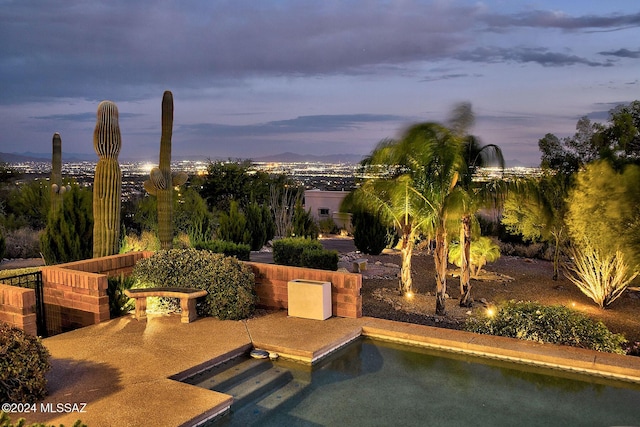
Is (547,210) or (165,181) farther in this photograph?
(547,210)

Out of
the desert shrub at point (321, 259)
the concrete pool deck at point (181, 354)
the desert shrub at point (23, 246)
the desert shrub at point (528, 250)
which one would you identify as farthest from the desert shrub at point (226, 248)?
the desert shrub at point (528, 250)

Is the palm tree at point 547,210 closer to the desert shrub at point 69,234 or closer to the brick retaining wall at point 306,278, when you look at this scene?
the brick retaining wall at point 306,278

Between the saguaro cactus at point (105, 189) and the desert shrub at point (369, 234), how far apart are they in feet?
29.9

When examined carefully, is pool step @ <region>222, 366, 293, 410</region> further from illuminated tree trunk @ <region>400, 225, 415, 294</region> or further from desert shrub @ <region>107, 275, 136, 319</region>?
illuminated tree trunk @ <region>400, 225, 415, 294</region>

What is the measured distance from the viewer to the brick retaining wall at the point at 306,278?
7.68 m

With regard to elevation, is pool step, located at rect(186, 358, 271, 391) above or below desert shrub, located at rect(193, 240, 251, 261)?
below

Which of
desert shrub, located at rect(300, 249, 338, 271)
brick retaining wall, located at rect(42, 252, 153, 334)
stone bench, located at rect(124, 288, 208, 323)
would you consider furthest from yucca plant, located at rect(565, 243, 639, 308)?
brick retaining wall, located at rect(42, 252, 153, 334)

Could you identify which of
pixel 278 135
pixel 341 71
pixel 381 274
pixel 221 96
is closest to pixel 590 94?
pixel 341 71

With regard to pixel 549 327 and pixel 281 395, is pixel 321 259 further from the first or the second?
pixel 281 395

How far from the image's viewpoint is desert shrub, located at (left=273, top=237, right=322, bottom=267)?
43.7ft

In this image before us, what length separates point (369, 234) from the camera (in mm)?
17969

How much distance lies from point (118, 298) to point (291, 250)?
5.99 m

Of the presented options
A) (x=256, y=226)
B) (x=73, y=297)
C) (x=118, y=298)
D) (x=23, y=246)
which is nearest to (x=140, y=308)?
(x=118, y=298)

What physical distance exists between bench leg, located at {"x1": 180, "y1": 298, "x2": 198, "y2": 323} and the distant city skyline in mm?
5083
